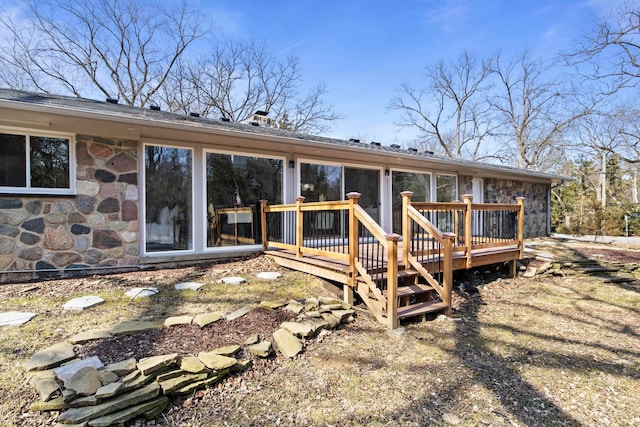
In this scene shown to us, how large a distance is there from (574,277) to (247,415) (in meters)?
6.89

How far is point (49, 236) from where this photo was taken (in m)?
4.75

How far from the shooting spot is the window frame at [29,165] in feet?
15.1

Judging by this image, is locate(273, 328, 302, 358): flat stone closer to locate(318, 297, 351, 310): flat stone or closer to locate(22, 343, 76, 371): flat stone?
locate(318, 297, 351, 310): flat stone

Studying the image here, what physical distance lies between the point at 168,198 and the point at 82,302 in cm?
228

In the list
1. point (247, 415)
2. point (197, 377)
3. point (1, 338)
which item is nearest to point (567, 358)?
point (247, 415)

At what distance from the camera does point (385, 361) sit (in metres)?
2.90

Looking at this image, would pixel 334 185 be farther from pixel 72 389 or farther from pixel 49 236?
pixel 72 389

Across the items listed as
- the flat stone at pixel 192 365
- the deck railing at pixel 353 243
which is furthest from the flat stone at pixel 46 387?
the deck railing at pixel 353 243

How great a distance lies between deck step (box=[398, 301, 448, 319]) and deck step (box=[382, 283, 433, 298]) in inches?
5.5

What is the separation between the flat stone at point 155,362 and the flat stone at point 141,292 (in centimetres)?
179

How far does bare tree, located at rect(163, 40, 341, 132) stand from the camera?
1766cm

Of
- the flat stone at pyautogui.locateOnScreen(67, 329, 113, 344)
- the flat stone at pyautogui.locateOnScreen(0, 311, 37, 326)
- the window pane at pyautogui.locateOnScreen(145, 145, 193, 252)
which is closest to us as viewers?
the flat stone at pyautogui.locateOnScreen(67, 329, 113, 344)

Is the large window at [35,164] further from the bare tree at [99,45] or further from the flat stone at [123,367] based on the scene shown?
the bare tree at [99,45]

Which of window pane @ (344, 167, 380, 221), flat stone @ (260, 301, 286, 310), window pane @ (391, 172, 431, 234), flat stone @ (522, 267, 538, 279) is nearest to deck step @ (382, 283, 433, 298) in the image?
flat stone @ (260, 301, 286, 310)
